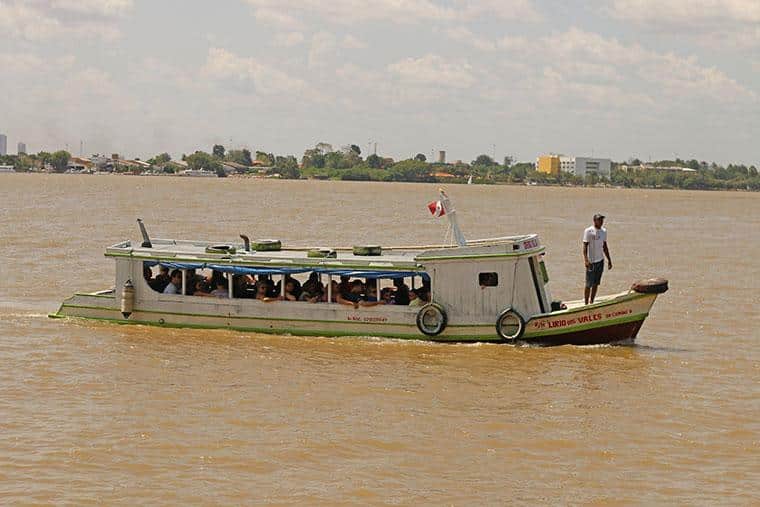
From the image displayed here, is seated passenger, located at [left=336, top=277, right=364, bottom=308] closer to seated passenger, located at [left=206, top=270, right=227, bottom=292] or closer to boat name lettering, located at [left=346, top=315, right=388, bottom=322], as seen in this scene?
boat name lettering, located at [left=346, top=315, right=388, bottom=322]

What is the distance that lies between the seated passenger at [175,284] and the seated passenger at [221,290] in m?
0.67

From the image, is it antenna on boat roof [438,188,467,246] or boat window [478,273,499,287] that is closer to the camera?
boat window [478,273,499,287]

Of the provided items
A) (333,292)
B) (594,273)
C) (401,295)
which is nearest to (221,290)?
(333,292)

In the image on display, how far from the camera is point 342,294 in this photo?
21.8 meters

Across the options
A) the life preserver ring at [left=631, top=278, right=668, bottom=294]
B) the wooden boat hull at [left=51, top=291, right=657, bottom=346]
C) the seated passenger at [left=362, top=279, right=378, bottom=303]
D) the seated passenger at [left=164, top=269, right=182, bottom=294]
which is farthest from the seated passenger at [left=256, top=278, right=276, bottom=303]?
the life preserver ring at [left=631, top=278, right=668, bottom=294]

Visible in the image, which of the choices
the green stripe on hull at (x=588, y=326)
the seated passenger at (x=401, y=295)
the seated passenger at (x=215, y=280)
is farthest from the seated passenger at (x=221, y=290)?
the green stripe on hull at (x=588, y=326)

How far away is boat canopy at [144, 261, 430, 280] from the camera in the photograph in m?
21.2

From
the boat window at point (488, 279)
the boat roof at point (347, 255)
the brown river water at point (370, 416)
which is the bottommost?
the brown river water at point (370, 416)

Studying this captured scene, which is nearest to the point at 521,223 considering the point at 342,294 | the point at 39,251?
the point at 39,251

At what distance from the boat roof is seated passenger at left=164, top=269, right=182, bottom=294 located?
341 millimetres

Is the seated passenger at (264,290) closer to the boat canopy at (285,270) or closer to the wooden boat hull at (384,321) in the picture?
the wooden boat hull at (384,321)

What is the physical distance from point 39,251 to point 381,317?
19.3 meters

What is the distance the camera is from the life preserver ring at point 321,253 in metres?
22.1

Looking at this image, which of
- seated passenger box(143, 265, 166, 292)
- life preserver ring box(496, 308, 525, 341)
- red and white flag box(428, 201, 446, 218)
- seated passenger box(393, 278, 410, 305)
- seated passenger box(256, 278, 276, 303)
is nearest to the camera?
life preserver ring box(496, 308, 525, 341)
